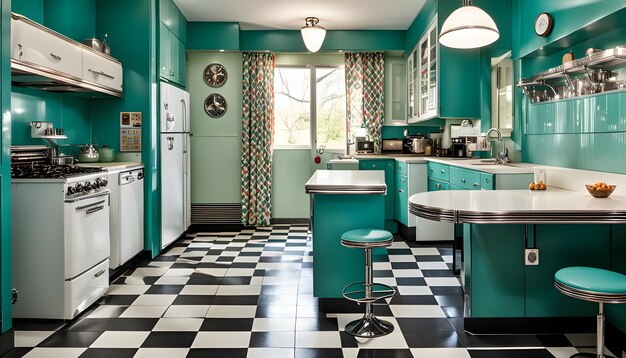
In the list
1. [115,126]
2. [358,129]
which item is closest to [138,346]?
[115,126]

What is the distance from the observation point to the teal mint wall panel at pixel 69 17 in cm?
455

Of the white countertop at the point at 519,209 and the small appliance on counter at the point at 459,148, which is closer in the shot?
the white countertop at the point at 519,209

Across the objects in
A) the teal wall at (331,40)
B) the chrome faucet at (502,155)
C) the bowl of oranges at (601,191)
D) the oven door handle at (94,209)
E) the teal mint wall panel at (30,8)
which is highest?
the teal wall at (331,40)

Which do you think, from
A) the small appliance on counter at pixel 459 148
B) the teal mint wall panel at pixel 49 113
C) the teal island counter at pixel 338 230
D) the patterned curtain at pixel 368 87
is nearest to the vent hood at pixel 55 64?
the teal mint wall panel at pixel 49 113

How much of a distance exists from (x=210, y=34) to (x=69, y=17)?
99.0 inches

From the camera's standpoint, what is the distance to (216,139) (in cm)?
738

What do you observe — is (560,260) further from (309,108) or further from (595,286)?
(309,108)

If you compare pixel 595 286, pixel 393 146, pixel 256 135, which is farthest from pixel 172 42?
pixel 595 286

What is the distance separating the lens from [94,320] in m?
3.42

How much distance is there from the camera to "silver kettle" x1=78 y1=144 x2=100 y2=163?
481cm

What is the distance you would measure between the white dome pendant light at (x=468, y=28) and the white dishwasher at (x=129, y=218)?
3037mm

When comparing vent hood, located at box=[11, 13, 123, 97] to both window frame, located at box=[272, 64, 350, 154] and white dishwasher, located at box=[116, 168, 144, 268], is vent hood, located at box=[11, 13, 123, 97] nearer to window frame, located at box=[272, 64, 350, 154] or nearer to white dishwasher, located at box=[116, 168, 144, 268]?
white dishwasher, located at box=[116, 168, 144, 268]

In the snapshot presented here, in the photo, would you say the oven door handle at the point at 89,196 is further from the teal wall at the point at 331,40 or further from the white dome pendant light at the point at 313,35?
the teal wall at the point at 331,40

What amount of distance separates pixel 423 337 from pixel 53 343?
2.18 m
